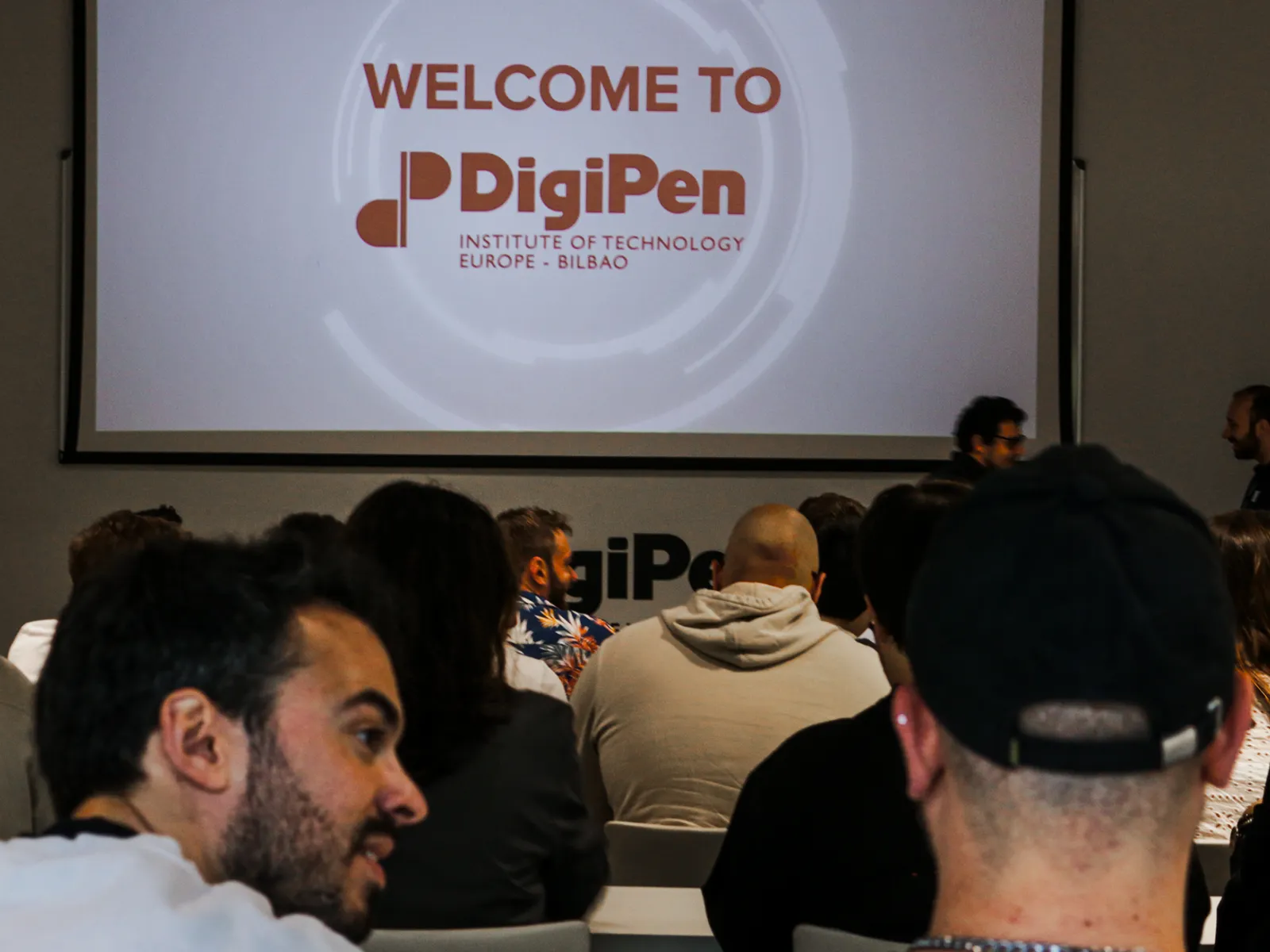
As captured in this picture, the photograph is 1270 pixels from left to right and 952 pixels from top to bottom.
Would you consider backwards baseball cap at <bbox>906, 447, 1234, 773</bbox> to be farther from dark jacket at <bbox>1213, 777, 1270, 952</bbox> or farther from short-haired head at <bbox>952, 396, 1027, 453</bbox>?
short-haired head at <bbox>952, 396, 1027, 453</bbox>

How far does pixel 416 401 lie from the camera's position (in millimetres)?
5953

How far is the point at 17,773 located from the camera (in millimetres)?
1987

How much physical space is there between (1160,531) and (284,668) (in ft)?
2.16

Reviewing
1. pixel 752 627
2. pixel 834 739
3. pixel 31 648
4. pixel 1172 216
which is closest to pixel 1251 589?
pixel 752 627

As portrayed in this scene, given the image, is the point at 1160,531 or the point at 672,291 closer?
the point at 1160,531

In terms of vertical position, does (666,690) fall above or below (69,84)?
below

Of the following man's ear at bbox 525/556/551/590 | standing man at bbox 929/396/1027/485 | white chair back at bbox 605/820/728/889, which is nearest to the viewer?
white chair back at bbox 605/820/728/889

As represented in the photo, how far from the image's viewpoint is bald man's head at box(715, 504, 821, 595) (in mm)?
3195

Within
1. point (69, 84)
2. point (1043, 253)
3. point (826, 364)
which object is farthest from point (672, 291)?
point (69, 84)

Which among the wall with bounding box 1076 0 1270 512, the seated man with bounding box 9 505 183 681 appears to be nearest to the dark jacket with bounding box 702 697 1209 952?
the seated man with bounding box 9 505 183 681

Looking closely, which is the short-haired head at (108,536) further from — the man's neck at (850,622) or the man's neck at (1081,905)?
the man's neck at (1081,905)

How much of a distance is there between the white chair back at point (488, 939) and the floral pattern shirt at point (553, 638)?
149cm

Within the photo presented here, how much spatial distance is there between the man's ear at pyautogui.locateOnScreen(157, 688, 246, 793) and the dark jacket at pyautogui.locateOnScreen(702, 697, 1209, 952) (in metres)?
0.88

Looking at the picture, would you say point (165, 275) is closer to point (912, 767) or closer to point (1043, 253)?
point (1043, 253)
